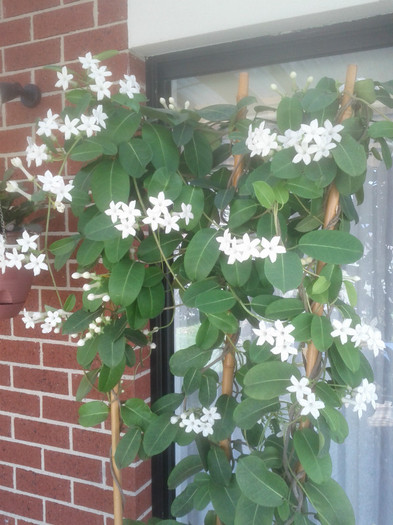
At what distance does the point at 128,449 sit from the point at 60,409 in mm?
525

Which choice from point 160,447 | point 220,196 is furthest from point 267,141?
point 160,447

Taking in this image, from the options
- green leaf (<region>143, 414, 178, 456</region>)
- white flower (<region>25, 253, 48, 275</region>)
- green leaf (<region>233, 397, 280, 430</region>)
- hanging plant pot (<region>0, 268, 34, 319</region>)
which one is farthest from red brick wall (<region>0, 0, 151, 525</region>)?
green leaf (<region>233, 397, 280, 430</region>)

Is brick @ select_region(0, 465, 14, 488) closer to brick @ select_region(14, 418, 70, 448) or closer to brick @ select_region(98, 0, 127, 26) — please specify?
brick @ select_region(14, 418, 70, 448)

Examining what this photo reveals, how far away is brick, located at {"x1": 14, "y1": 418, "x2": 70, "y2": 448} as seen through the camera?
5.33 ft

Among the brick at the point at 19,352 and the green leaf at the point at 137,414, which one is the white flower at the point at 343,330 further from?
the brick at the point at 19,352

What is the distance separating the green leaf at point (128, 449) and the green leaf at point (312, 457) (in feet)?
1.38

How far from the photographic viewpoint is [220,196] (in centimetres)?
107

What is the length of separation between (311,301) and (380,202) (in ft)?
1.73

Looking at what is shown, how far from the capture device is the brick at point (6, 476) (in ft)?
5.71

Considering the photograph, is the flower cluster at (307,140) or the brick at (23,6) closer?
the flower cluster at (307,140)

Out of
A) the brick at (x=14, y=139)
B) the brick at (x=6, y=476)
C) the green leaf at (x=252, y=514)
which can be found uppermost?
the brick at (x=14, y=139)

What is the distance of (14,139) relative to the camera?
162 cm

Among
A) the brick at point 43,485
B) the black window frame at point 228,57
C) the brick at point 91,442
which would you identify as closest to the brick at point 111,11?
the black window frame at point 228,57

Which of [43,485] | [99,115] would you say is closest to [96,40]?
[99,115]
